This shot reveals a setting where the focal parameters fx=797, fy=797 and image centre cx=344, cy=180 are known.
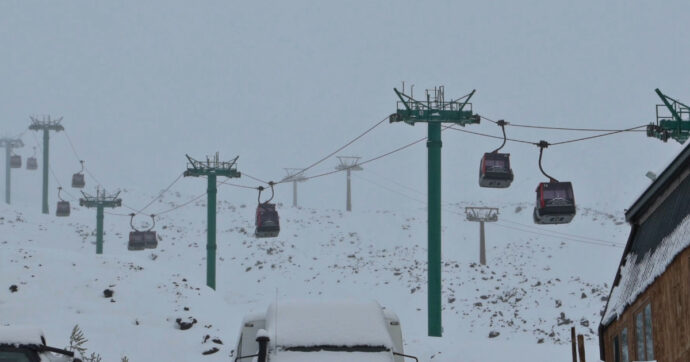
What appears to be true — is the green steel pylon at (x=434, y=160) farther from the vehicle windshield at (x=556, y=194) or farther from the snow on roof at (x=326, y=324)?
the snow on roof at (x=326, y=324)

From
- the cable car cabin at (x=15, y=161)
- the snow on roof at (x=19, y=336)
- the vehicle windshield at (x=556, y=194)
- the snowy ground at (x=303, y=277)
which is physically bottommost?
the snowy ground at (x=303, y=277)

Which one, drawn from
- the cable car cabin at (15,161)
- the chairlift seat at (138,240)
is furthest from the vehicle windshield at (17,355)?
the cable car cabin at (15,161)

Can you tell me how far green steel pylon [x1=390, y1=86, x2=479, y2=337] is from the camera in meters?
24.4

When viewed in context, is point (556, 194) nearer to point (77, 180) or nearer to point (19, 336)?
point (19, 336)

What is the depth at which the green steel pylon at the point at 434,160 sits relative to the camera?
2444 centimetres

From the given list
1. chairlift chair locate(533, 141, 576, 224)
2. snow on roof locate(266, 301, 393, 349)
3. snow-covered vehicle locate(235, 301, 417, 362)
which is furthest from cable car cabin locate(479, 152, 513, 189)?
snow on roof locate(266, 301, 393, 349)

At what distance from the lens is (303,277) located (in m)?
51.5

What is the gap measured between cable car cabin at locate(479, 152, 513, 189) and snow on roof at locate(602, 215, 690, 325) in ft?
22.6

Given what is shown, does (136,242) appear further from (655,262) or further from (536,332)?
(655,262)

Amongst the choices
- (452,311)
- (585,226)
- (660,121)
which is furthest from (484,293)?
(585,226)

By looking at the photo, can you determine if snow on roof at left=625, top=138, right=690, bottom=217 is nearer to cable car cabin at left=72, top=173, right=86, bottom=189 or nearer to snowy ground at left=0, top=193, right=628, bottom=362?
snowy ground at left=0, top=193, right=628, bottom=362

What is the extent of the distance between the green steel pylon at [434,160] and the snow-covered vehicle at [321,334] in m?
13.2

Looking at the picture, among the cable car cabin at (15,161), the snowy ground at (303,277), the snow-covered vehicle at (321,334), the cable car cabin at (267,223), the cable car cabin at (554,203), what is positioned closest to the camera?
the snow-covered vehicle at (321,334)

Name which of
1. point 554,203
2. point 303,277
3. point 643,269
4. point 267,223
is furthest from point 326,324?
point 303,277
